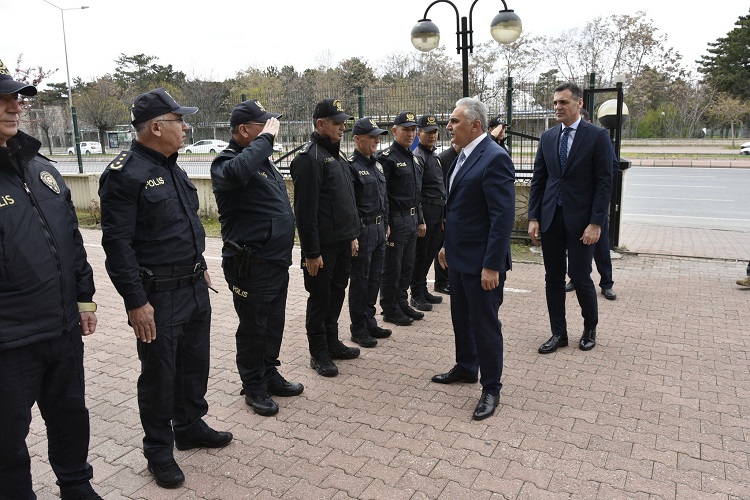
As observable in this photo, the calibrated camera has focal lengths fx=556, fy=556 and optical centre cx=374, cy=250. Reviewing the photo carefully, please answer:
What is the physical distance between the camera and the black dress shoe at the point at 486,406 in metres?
3.74

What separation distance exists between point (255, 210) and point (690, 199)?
47.1 ft

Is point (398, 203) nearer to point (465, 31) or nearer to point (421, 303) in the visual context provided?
point (421, 303)

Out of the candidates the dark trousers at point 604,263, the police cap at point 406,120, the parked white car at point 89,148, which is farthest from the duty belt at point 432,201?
the parked white car at point 89,148

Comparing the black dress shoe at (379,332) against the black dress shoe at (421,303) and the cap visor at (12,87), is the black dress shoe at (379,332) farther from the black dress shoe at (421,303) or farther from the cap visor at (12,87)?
the cap visor at (12,87)

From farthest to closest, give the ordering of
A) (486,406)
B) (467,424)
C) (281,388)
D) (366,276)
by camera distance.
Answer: (366,276)
(281,388)
(486,406)
(467,424)

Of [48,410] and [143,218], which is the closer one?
[48,410]

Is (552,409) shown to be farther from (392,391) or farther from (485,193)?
(485,193)

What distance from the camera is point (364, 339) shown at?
5.17 metres

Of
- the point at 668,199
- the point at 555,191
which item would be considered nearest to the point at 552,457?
the point at 555,191

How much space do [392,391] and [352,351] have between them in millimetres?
754

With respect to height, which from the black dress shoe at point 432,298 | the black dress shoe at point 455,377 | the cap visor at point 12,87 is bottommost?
the black dress shoe at point 455,377

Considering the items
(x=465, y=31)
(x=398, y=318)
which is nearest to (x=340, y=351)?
(x=398, y=318)

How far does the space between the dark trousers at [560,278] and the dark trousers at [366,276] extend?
1.51 m

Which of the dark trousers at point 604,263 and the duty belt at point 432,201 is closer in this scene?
the duty belt at point 432,201
